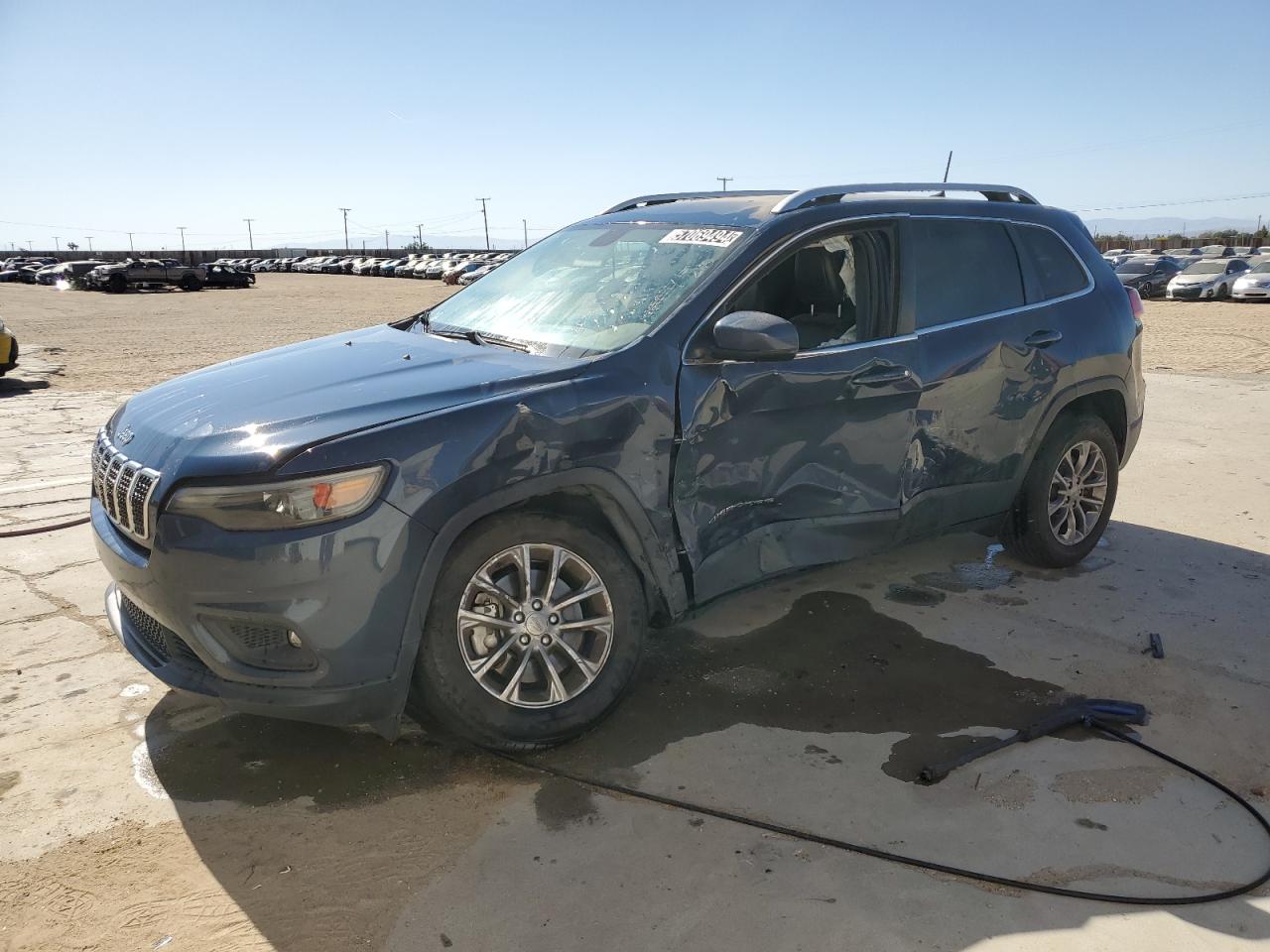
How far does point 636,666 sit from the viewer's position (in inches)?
138

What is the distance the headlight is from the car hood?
6 centimetres

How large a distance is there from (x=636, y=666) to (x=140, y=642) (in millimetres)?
1672

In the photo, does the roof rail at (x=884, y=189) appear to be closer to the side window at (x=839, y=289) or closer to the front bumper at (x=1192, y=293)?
the side window at (x=839, y=289)

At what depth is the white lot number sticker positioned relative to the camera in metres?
3.87

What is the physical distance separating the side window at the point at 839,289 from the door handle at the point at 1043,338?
90 cm

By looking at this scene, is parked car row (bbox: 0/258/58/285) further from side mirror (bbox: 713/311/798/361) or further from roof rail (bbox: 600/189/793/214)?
side mirror (bbox: 713/311/798/361)

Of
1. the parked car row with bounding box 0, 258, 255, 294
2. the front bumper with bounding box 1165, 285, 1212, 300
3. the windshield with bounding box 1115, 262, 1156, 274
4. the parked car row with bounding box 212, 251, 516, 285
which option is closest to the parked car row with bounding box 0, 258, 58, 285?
the parked car row with bounding box 0, 258, 255, 294

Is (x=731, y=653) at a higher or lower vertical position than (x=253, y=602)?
lower

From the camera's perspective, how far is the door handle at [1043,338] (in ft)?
15.2

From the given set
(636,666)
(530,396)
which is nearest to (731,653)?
(636,666)

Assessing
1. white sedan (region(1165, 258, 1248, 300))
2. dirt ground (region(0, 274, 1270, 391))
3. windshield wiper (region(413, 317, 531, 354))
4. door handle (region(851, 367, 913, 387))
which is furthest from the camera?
white sedan (region(1165, 258, 1248, 300))

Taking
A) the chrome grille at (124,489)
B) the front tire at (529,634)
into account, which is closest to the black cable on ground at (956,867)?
the front tire at (529,634)

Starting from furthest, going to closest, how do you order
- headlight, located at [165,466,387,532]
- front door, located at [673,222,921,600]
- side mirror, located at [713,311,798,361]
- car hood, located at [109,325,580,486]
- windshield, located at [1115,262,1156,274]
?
windshield, located at [1115,262,1156,274]
front door, located at [673,222,921,600]
side mirror, located at [713,311,798,361]
car hood, located at [109,325,580,486]
headlight, located at [165,466,387,532]

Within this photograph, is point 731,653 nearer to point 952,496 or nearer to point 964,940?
point 952,496
